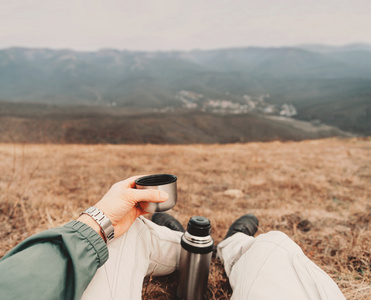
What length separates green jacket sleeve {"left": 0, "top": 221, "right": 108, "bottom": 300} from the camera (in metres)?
0.85

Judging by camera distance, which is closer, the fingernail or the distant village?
the fingernail

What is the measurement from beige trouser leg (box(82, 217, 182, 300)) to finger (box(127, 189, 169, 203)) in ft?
0.96

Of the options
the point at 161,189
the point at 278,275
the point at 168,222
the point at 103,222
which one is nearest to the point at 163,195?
the point at 161,189

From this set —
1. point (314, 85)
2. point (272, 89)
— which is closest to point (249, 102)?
point (272, 89)

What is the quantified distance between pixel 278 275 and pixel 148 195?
94 cm

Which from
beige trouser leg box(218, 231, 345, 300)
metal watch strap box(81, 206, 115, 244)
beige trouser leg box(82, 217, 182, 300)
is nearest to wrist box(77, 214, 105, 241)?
metal watch strap box(81, 206, 115, 244)

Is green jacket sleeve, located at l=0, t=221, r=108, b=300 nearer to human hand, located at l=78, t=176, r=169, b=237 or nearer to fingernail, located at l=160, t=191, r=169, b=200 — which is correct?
human hand, located at l=78, t=176, r=169, b=237

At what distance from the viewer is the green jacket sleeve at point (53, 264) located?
85 cm

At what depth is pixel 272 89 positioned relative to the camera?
190 meters

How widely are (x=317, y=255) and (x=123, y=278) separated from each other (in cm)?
224

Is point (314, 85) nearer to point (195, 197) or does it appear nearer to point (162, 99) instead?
point (162, 99)

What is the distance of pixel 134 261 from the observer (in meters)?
1.44

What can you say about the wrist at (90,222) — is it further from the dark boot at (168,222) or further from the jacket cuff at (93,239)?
the dark boot at (168,222)

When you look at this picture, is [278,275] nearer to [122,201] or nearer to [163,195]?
[163,195]
